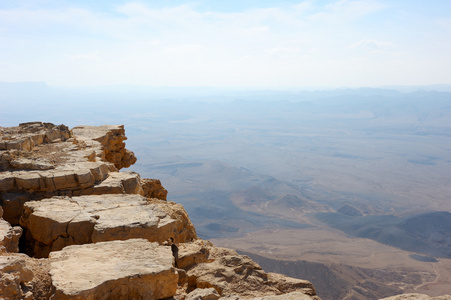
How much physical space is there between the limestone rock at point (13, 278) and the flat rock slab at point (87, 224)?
A: 1.78 meters

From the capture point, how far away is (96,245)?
5.86 meters

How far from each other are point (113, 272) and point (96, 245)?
1.22 m

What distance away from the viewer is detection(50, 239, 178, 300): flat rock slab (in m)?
4.47

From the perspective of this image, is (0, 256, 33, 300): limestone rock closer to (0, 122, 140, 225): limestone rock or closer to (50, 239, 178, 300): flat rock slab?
(50, 239, 178, 300): flat rock slab

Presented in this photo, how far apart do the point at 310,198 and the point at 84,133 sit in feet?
293

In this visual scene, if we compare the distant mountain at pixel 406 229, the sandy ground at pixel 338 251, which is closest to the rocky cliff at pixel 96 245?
the sandy ground at pixel 338 251

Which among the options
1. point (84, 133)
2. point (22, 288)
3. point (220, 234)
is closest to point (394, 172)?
point (220, 234)

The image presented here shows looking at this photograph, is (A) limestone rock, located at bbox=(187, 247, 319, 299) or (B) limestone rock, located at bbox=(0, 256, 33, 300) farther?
(A) limestone rock, located at bbox=(187, 247, 319, 299)

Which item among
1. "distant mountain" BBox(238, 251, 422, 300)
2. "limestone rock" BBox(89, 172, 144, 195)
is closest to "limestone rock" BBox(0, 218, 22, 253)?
"limestone rock" BBox(89, 172, 144, 195)

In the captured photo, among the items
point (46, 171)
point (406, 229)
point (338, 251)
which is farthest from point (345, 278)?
point (46, 171)

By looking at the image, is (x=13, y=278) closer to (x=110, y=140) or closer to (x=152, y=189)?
(x=152, y=189)

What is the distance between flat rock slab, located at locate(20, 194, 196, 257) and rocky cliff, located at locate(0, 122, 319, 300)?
0.02m

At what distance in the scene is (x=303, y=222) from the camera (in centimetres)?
7438

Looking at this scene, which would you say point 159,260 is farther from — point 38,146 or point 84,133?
point 84,133
